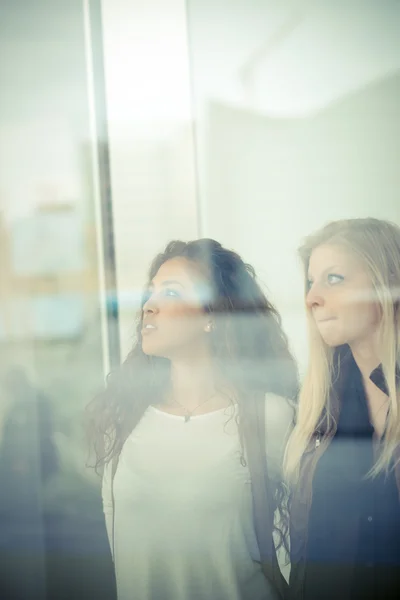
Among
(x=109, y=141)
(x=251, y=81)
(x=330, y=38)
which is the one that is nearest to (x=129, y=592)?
(x=109, y=141)

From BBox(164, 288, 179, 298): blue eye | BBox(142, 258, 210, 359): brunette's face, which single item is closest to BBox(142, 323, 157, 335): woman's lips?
BBox(142, 258, 210, 359): brunette's face

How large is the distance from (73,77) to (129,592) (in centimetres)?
153

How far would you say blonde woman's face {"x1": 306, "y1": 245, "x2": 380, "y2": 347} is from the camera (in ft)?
4.72

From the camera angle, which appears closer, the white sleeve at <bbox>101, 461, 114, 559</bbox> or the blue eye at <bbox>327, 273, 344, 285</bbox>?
the blue eye at <bbox>327, 273, 344, 285</bbox>

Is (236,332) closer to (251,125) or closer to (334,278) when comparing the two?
(334,278)

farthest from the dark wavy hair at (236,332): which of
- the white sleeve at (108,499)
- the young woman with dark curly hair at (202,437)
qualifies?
the white sleeve at (108,499)

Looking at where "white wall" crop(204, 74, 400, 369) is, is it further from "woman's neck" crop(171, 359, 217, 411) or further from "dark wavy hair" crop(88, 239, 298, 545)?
"woman's neck" crop(171, 359, 217, 411)

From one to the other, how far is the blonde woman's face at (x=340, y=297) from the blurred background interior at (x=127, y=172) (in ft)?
0.18

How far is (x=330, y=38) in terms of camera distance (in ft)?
4.96

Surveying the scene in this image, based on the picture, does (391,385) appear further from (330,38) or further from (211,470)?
(330,38)

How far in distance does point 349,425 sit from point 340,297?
13.7 inches

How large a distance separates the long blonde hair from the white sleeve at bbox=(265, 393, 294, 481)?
0.07 feet

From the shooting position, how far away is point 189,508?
5.08ft

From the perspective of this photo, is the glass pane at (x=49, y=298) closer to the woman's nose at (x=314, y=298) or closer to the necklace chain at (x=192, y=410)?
the necklace chain at (x=192, y=410)
